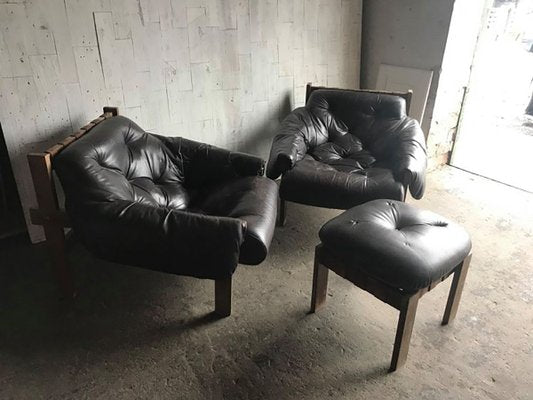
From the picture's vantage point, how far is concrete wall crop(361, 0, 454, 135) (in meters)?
3.09

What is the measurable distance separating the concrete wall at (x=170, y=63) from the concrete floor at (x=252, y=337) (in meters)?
0.81

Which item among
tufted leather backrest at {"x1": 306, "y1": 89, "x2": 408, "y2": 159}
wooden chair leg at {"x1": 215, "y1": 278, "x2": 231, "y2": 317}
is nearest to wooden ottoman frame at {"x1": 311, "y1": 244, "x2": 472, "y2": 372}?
wooden chair leg at {"x1": 215, "y1": 278, "x2": 231, "y2": 317}

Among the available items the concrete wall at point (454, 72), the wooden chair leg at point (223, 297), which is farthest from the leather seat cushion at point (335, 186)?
the concrete wall at point (454, 72)

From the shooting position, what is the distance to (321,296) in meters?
1.99

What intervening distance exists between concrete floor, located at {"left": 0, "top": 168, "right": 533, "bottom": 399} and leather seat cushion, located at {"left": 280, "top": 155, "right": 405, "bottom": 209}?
341 millimetres

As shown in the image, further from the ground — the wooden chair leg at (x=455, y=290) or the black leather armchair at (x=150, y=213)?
the black leather armchair at (x=150, y=213)

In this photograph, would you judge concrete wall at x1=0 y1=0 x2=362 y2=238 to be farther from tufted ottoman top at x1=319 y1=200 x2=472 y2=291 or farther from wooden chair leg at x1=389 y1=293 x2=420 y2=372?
wooden chair leg at x1=389 y1=293 x2=420 y2=372

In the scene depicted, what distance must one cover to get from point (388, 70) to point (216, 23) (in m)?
1.49

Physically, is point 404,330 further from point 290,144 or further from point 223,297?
point 290,144

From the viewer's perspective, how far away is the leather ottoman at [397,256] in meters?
1.57

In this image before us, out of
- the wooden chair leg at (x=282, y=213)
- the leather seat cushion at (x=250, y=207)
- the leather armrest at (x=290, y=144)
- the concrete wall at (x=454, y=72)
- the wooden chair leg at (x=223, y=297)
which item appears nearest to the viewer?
the leather seat cushion at (x=250, y=207)

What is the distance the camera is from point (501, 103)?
4844mm

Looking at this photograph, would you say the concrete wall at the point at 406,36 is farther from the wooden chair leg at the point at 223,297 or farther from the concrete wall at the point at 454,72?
the wooden chair leg at the point at 223,297

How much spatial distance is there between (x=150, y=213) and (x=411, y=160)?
1450 mm
